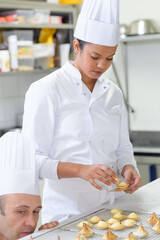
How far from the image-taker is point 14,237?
136cm

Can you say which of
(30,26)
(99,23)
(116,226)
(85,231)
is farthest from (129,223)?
(30,26)

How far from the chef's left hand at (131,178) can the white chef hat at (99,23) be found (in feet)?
1.70

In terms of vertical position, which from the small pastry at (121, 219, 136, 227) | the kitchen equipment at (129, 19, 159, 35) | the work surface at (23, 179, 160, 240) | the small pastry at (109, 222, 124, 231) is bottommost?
the work surface at (23, 179, 160, 240)

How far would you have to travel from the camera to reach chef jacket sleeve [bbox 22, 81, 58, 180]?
1.63m

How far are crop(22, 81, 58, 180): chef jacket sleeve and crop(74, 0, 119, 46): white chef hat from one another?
10.8 inches

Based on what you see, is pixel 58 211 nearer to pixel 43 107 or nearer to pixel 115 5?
pixel 43 107

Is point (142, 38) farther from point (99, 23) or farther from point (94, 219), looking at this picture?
point (94, 219)

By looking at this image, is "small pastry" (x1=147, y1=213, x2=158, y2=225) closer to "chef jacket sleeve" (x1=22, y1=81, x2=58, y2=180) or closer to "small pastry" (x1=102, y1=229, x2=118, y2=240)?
"small pastry" (x1=102, y1=229, x2=118, y2=240)

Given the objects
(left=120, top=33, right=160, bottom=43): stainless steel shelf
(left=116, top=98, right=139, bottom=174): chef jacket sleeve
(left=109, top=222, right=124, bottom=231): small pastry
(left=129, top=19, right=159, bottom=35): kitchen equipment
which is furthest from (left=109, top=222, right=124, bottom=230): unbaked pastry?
(left=129, top=19, right=159, bottom=35): kitchen equipment

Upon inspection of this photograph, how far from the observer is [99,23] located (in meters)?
1.74

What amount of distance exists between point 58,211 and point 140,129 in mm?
2038

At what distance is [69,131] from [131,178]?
0.32 meters

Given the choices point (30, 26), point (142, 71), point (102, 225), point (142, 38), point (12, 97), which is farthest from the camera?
point (142, 71)

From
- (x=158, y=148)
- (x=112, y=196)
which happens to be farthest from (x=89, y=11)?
(x=158, y=148)
